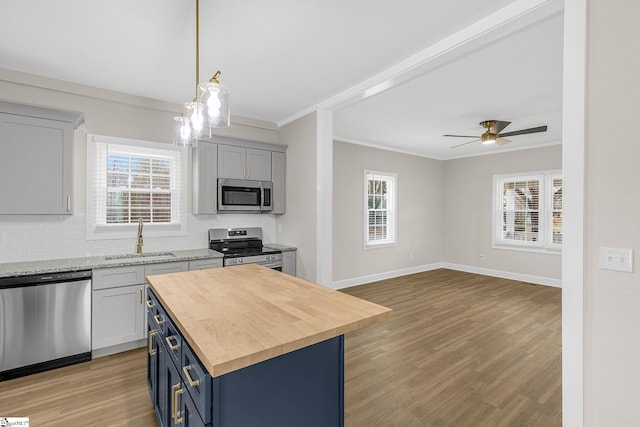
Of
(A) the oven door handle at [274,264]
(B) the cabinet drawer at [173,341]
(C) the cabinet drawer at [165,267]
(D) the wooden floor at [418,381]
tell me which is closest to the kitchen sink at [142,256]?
(C) the cabinet drawer at [165,267]

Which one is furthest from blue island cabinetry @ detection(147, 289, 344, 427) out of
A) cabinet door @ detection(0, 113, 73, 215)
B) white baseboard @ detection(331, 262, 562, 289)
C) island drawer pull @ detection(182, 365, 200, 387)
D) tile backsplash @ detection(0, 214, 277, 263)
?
white baseboard @ detection(331, 262, 562, 289)

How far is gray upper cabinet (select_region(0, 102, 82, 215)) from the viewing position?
2.76 meters

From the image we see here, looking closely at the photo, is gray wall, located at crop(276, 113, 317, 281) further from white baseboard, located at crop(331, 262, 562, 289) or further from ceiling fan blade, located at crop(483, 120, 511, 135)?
ceiling fan blade, located at crop(483, 120, 511, 135)

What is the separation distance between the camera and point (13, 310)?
2615 millimetres

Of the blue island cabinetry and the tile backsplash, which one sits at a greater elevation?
the tile backsplash

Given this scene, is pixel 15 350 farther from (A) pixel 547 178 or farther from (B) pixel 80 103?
(A) pixel 547 178

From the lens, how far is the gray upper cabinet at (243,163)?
4.04 m

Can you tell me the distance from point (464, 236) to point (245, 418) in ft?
23.6

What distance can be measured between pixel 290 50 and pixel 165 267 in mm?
2539

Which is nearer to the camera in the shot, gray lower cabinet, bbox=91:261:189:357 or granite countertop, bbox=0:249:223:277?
granite countertop, bbox=0:249:223:277

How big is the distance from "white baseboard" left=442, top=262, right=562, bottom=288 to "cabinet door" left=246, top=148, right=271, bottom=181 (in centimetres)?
540

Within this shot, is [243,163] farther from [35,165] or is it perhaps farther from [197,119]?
[197,119]

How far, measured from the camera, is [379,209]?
6.48 metres

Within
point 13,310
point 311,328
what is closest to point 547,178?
point 311,328
